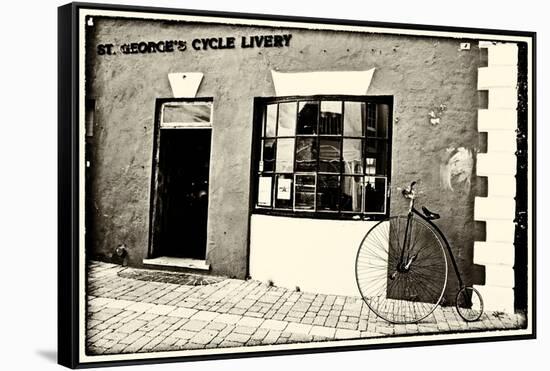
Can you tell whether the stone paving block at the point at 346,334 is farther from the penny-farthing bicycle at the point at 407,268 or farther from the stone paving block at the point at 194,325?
the stone paving block at the point at 194,325

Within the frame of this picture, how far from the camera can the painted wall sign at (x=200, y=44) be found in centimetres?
484

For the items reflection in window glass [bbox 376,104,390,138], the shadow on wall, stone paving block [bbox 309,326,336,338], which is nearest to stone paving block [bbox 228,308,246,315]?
stone paving block [bbox 309,326,336,338]

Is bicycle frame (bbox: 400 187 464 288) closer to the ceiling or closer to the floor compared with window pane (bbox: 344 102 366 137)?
closer to the floor

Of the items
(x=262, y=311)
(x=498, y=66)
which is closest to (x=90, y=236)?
(x=262, y=311)

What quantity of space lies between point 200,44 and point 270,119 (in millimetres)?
730

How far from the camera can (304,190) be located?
17.5ft

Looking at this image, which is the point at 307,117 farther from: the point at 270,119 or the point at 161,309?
the point at 161,309

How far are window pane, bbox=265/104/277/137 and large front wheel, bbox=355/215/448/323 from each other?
1045 mm

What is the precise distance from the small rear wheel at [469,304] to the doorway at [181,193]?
2026 millimetres

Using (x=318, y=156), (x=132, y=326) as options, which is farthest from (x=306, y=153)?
(x=132, y=326)

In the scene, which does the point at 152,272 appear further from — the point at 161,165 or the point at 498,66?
the point at 498,66

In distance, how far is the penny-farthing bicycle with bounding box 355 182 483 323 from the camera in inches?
213

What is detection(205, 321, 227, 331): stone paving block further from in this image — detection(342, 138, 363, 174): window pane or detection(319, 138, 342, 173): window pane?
detection(342, 138, 363, 174): window pane

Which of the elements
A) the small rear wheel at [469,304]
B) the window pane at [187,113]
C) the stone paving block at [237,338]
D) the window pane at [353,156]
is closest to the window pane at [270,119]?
the window pane at [187,113]
